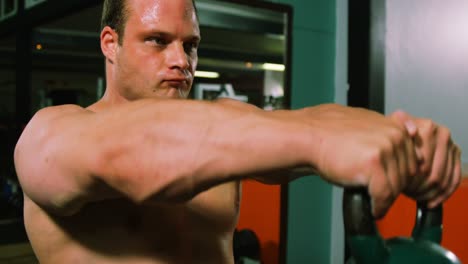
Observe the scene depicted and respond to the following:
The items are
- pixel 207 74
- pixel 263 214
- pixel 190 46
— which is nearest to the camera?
pixel 190 46

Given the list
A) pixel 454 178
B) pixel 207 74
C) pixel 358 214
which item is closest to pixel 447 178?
pixel 454 178

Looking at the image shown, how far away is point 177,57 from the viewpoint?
909mm

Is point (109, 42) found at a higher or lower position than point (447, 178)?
higher

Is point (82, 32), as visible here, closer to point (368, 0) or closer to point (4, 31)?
point (4, 31)

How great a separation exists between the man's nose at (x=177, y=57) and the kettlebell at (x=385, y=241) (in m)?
0.53

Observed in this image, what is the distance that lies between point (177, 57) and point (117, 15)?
0.17 m

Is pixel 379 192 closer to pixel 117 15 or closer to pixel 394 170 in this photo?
pixel 394 170

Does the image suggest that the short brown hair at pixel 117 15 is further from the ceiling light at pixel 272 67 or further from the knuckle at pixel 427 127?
the ceiling light at pixel 272 67

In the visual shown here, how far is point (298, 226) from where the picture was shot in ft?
6.41

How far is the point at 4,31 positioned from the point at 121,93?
211 centimetres

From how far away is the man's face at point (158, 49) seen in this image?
0.90 meters

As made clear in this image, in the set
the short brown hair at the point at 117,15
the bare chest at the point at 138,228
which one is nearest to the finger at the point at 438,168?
the bare chest at the point at 138,228

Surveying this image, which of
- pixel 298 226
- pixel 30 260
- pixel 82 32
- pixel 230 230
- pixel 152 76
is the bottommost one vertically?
pixel 30 260

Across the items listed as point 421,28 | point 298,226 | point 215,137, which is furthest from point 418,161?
point 421,28
